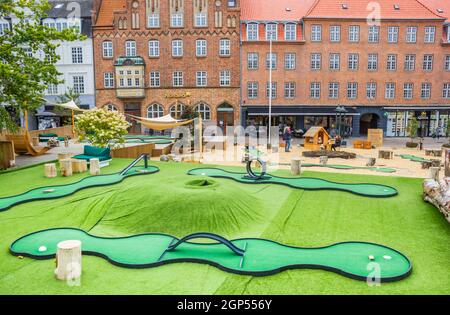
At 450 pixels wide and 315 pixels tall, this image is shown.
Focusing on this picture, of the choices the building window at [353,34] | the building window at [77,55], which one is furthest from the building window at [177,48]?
the building window at [353,34]

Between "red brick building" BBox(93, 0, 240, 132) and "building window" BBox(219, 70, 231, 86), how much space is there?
0.22 feet

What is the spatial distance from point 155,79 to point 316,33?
16.0 m

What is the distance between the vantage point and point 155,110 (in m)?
40.7

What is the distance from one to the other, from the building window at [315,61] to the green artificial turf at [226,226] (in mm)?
25544

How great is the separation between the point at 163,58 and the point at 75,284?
35.0 m

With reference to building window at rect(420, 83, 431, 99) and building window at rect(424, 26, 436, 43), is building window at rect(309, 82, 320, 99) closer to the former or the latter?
building window at rect(420, 83, 431, 99)

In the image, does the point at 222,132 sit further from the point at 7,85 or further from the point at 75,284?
the point at 75,284

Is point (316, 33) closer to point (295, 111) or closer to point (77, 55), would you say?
point (295, 111)

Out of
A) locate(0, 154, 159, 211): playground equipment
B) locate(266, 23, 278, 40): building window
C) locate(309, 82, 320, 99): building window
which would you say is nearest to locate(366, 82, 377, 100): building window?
locate(309, 82, 320, 99): building window

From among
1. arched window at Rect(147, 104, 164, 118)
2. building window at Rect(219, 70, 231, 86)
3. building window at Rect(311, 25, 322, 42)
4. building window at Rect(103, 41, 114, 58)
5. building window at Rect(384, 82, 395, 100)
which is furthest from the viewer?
arched window at Rect(147, 104, 164, 118)

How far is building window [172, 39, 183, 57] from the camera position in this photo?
39.8 metres

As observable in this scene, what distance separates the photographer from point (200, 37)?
1559 inches

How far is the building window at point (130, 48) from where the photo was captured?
→ 131 feet

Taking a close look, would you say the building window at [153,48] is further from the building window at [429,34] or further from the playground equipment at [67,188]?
the building window at [429,34]
